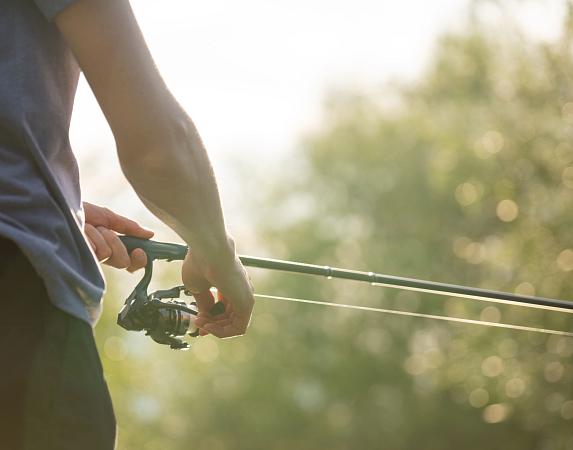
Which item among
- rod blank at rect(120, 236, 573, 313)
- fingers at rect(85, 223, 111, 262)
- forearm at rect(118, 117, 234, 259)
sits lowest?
rod blank at rect(120, 236, 573, 313)

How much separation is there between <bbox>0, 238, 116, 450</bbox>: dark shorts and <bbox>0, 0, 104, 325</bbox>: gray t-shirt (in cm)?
4

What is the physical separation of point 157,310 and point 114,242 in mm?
195

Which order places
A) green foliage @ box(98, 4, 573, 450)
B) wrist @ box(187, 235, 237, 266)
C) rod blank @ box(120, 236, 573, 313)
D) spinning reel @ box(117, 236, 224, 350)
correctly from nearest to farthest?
wrist @ box(187, 235, 237, 266)
spinning reel @ box(117, 236, 224, 350)
rod blank @ box(120, 236, 573, 313)
green foliage @ box(98, 4, 573, 450)

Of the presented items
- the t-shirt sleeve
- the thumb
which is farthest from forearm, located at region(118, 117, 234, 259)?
the thumb

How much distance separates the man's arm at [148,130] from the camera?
2.05 metres

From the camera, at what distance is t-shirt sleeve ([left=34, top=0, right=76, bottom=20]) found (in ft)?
6.63

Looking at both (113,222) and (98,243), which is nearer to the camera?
(98,243)

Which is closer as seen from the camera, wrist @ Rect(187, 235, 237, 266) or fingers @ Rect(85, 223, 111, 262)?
wrist @ Rect(187, 235, 237, 266)

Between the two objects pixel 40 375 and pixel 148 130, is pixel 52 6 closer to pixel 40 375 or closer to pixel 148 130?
pixel 148 130

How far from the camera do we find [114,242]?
2967 millimetres

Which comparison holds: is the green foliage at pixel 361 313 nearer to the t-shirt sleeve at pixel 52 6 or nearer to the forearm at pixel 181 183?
the forearm at pixel 181 183

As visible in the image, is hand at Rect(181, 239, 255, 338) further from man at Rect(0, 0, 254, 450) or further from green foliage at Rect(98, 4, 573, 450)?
green foliage at Rect(98, 4, 573, 450)

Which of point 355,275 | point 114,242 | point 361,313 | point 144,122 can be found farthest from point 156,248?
point 361,313

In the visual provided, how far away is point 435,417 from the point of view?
3606 cm
